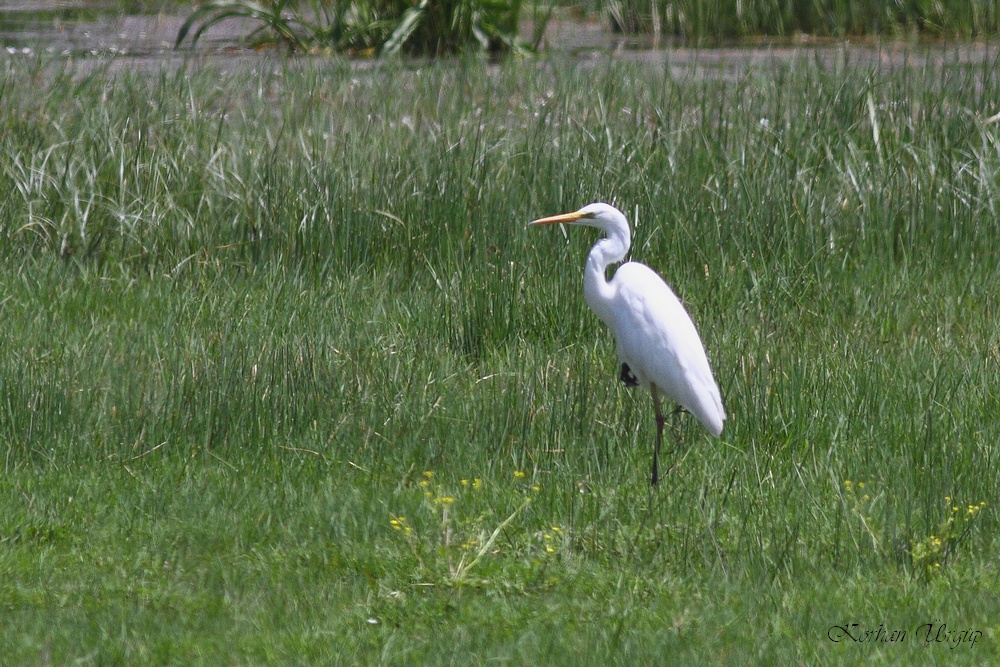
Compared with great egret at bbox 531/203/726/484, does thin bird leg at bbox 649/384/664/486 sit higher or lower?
lower

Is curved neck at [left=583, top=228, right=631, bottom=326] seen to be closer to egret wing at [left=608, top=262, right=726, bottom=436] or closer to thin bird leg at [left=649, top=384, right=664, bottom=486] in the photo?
egret wing at [left=608, top=262, right=726, bottom=436]

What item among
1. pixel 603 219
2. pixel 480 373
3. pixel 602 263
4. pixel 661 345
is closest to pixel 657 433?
pixel 661 345

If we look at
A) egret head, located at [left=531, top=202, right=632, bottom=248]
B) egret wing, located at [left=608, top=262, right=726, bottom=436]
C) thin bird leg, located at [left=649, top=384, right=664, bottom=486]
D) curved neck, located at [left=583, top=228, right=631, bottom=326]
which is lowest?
thin bird leg, located at [left=649, top=384, right=664, bottom=486]

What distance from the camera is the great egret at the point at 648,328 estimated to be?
11.6ft

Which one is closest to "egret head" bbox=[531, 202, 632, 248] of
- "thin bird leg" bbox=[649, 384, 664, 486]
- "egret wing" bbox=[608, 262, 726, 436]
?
"egret wing" bbox=[608, 262, 726, 436]

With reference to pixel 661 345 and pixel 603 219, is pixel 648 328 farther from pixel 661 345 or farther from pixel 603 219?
pixel 603 219

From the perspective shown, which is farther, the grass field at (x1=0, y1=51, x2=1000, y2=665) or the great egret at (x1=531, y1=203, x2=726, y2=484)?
the great egret at (x1=531, y1=203, x2=726, y2=484)

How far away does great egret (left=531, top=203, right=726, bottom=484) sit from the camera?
11.6ft

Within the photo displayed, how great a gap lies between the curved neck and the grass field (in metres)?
0.27

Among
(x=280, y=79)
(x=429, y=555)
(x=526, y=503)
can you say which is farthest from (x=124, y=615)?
(x=280, y=79)

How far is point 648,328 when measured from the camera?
3654 mm

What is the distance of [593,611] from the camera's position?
2.80 metres

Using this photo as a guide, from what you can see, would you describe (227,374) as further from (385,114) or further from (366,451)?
(385,114)

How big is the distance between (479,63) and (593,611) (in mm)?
5152
